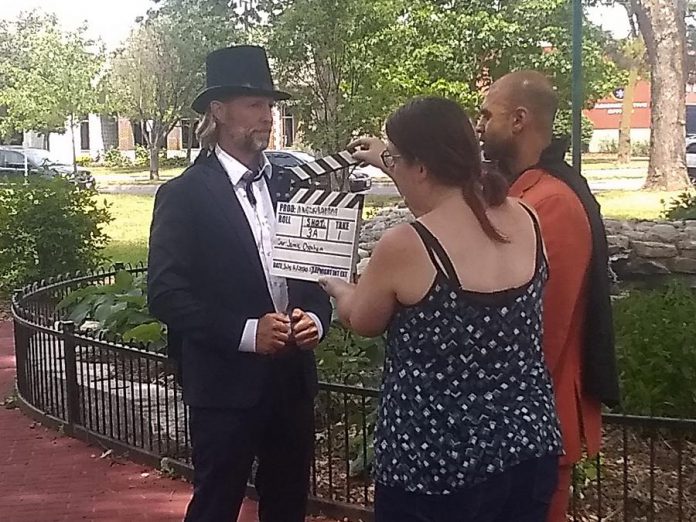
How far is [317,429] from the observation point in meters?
6.00

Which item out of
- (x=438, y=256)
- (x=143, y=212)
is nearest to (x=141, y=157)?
(x=143, y=212)

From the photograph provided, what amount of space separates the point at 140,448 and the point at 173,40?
33694 millimetres

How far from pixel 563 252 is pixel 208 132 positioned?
4.21ft

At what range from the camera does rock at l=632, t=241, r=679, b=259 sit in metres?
9.77

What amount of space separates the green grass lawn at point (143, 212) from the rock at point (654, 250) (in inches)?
249

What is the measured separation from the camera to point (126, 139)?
57750 mm

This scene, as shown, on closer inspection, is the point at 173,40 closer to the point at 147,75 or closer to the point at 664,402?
the point at 147,75

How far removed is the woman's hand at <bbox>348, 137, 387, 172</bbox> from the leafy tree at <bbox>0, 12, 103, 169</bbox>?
4346 cm

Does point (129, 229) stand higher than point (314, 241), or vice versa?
point (314, 241)

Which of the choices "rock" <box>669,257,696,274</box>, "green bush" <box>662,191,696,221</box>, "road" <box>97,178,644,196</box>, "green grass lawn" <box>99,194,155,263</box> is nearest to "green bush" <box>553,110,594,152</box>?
"rock" <box>669,257,696,274</box>

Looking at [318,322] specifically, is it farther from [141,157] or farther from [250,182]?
[141,157]

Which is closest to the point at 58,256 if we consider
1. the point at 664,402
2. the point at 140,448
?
the point at 140,448

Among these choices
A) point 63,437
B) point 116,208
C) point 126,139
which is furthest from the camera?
point 126,139

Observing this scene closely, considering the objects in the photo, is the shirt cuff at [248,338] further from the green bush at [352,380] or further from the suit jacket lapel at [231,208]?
the green bush at [352,380]
